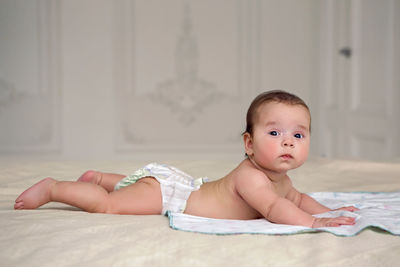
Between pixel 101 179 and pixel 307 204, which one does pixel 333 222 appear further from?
pixel 101 179

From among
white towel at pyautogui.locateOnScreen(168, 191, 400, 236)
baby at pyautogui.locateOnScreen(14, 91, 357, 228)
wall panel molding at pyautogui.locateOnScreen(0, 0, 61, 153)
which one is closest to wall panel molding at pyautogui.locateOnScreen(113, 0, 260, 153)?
wall panel molding at pyautogui.locateOnScreen(0, 0, 61, 153)

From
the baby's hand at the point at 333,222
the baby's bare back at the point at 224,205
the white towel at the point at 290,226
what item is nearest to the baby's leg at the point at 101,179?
the baby's bare back at the point at 224,205

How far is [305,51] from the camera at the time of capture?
183 inches

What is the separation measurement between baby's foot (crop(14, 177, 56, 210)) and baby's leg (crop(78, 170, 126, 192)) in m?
0.20

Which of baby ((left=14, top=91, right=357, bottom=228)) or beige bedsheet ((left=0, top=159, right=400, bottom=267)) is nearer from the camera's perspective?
beige bedsheet ((left=0, top=159, right=400, bottom=267))

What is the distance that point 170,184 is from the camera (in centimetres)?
127

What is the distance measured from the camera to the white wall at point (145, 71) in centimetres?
420

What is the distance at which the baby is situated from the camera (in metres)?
1.14

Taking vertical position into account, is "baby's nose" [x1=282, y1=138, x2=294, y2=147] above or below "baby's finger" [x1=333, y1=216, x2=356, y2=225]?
above

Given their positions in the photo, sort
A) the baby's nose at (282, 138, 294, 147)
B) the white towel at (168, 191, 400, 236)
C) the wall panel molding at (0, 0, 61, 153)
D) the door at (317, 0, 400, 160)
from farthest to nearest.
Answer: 1. the wall panel molding at (0, 0, 61, 153)
2. the door at (317, 0, 400, 160)
3. the baby's nose at (282, 138, 294, 147)
4. the white towel at (168, 191, 400, 236)

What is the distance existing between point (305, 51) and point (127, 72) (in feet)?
5.18

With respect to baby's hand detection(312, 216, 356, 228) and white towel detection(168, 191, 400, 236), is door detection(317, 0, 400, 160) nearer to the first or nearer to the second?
white towel detection(168, 191, 400, 236)

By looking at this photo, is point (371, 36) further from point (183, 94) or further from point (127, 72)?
point (127, 72)

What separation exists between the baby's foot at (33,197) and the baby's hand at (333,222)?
584 mm
